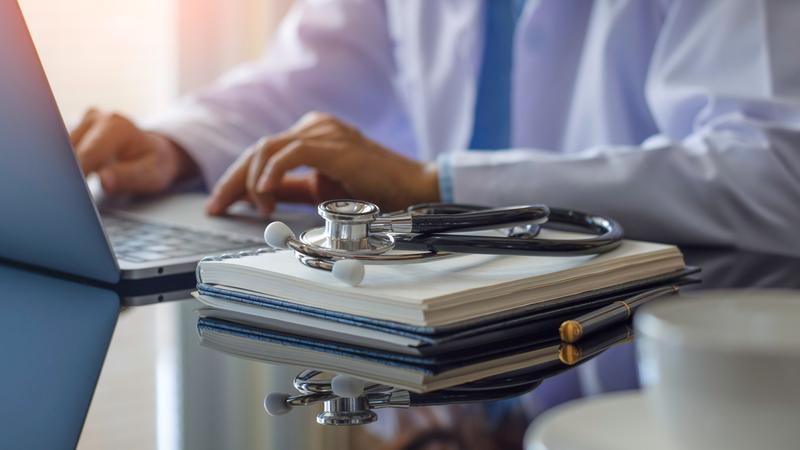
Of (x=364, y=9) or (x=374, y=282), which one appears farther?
(x=364, y=9)

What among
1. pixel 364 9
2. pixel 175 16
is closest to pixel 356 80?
pixel 364 9

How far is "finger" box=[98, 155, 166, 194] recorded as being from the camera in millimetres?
1012

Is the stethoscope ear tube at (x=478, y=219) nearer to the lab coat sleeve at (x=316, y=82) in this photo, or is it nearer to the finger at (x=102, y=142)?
the finger at (x=102, y=142)

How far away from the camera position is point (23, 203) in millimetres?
601

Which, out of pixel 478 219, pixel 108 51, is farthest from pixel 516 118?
pixel 108 51

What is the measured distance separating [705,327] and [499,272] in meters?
0.26

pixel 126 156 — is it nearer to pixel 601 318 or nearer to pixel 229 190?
pixel 229 190

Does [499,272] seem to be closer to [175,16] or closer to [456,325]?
[456,325]

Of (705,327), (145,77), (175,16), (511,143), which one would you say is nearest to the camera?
(705,327)

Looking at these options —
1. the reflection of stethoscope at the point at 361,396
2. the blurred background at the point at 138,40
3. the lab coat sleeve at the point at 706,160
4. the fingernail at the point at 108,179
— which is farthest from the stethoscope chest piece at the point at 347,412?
the blurred background at the point at 138,40

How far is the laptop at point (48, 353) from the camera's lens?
Result: 0.38 metres

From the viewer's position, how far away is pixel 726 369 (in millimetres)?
222

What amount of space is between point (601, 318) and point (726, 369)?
0.26m

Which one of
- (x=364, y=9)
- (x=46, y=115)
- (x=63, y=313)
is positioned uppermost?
(x=364, y=9)
